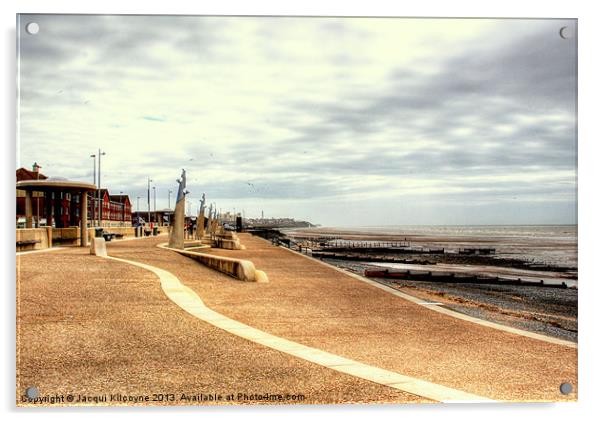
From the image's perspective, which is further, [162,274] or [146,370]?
[162,274]

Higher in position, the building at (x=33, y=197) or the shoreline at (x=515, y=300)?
the building at (x=33, y=197)

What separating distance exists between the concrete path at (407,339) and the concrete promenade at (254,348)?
0.02 m

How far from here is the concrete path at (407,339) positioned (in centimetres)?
693

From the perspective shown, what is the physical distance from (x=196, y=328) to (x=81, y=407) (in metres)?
2.11

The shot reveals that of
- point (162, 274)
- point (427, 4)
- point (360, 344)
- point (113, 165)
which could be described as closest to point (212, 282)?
point (162, 274)

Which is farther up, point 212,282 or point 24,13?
point 24,13

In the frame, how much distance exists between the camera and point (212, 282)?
13164 mm

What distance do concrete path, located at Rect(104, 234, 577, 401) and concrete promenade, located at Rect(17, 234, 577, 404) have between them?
19mm

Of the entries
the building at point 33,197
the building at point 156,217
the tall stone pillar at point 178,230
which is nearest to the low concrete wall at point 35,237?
the building at point 33,197

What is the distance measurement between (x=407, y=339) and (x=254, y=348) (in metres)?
2.54

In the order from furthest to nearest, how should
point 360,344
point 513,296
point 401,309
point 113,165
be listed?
1. point 513,296
2. point 401,309
3. point 113,165
4. point 360,344

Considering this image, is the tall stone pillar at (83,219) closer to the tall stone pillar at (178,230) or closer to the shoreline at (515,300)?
the tall stone pillar at (178,230)

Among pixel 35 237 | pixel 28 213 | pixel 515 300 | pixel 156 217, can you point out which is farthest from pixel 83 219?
pixel 156 217

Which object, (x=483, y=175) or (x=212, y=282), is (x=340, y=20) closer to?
(x=483, y=175)
